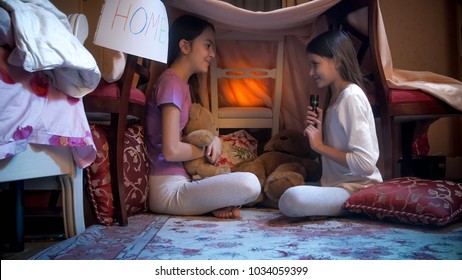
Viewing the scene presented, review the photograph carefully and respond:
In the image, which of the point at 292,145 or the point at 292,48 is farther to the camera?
the point at 292,48

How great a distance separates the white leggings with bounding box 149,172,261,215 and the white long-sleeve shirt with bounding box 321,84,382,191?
0.20 meters

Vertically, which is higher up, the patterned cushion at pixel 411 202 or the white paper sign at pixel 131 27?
the white paper sign at pixel 131 27

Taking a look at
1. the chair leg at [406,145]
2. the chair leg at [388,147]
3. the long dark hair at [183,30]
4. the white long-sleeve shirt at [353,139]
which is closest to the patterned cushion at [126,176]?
the long dark hair at [183,30]

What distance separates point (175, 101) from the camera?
0.94 m

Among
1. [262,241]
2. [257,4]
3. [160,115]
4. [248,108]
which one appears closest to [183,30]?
[160,115]

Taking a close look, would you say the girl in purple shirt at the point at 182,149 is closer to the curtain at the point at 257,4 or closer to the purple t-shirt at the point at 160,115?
the purple t-shirt at the point at 160,115

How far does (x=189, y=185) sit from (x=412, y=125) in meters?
0.71

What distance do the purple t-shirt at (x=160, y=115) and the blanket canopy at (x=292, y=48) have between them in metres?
0.18

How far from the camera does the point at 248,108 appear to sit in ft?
4.17

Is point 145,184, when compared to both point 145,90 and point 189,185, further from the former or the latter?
point 145,90

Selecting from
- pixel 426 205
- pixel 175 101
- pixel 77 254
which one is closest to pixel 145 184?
pixel 175 101

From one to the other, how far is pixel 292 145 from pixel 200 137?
0.32 metres

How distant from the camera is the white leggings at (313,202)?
850 millimetres

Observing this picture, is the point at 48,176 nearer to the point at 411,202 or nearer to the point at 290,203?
the point at 290,203
